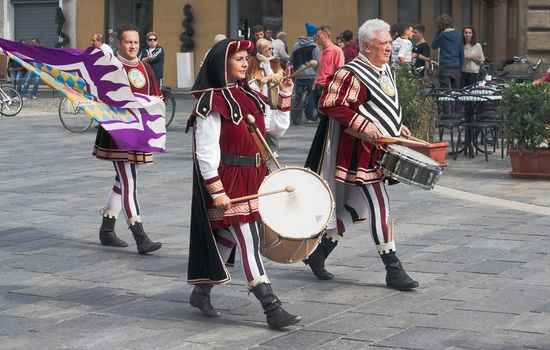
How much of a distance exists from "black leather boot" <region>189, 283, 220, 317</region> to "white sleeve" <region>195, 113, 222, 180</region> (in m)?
0.70

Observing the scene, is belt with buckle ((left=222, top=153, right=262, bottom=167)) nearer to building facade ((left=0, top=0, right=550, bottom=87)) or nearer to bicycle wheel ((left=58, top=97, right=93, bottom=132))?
bicycle wheel ((left=58, top=97, right=93, bottom=132))

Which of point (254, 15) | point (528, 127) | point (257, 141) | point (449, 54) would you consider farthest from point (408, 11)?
point (257, 141)

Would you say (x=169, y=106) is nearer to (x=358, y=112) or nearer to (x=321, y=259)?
(x=321, y=259)

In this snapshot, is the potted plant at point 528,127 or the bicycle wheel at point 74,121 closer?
the potted plant at point 528,127

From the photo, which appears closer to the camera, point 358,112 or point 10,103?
point 358,112

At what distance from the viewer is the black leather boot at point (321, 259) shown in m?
7.96

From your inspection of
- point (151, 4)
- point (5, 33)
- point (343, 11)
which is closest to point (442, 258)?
point (343, 11)

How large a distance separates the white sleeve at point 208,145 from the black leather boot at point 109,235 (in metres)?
2.84

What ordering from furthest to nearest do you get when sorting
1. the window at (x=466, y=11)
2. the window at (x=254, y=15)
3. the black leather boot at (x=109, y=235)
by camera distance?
the window at (x=466, y=11), the window at (x=254, y=15), the black leather boot at (x=109, y=235)

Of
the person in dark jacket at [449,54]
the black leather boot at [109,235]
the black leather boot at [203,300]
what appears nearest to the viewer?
the black leather boot at [203,300]

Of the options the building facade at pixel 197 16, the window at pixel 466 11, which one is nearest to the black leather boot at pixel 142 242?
the building facade at pixel 197 16

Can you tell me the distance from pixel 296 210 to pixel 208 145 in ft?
1.97

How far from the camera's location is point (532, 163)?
13.1 metres

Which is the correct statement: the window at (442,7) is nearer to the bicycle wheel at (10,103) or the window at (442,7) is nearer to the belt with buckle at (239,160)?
the bicycle wheel at (10,103)
